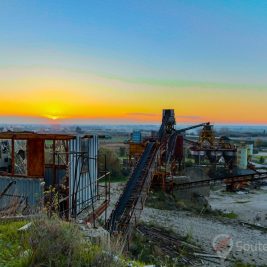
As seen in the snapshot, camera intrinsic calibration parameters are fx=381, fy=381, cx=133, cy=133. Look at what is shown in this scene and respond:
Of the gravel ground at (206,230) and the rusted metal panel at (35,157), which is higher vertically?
the rusted metal panel at (35,157)

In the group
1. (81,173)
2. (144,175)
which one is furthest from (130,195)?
(81,173)

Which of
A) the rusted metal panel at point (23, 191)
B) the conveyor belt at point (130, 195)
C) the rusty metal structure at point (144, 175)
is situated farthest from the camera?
the rusty metal structure at point (144, 175)

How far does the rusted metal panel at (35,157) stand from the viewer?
39.9ft

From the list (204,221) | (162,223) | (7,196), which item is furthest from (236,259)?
(7,196)

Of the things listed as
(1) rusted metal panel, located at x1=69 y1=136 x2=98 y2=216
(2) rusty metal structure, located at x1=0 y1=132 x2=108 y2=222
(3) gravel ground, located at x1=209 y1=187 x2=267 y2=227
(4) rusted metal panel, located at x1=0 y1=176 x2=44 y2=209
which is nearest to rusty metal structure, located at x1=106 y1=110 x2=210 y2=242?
(1) rusted metal panel, located at x1=69 y1=136 x2=98 y2=216

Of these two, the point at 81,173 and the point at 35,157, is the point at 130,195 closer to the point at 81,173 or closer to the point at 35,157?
the point at 81,173

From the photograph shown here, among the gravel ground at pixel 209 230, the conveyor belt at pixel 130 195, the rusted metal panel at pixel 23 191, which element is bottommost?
the gravel ground at pixel 209 230

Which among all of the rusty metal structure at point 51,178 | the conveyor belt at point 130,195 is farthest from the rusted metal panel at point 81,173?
the conveyor belt at point 130,195

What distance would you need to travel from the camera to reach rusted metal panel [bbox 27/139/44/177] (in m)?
12.2

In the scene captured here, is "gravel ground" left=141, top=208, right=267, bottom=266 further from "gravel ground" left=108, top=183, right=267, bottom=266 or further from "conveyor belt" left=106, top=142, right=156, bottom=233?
"conveyor belt" left=106, top=142, right=156, bottom=233

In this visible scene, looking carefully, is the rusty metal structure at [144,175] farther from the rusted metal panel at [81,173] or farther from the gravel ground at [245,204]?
the gravel ground at [245,204]

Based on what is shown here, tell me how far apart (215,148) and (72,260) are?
34.8 m

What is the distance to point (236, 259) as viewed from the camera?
1403 cm

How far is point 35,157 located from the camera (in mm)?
12234
